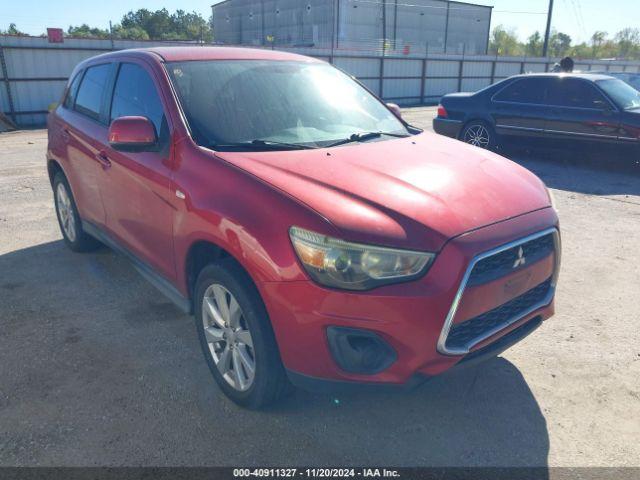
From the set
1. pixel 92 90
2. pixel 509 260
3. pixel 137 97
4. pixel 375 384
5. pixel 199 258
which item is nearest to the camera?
pixel 375 384

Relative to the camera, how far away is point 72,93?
479cm

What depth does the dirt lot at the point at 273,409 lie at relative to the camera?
2.47 meters

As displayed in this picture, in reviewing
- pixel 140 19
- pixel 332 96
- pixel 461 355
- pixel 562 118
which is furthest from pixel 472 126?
pixel 140 19

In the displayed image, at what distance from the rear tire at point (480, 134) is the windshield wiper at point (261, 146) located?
7157 millimetres

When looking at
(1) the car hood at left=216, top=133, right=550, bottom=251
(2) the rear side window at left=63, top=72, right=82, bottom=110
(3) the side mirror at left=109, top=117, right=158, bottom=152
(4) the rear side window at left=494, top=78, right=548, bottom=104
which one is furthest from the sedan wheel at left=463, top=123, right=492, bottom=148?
(3) the side mirror at left=109, top=117, right=158, bottom=152

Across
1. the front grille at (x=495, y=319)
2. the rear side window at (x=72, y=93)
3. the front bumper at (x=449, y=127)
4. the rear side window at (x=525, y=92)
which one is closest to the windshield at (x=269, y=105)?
the front grille at (x=495, y=319)

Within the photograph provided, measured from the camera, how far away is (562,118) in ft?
28.5

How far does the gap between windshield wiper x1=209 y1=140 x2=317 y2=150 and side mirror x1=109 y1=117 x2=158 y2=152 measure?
1.36 ft

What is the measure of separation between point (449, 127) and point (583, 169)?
2.47m

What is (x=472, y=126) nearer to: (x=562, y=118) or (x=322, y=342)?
(x=562, y=118)

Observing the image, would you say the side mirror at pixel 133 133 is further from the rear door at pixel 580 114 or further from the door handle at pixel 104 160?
the rear door at pixel 580 114

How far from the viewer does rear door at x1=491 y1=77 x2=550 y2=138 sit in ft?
29.4

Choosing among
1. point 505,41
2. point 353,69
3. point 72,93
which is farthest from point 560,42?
point 72,93

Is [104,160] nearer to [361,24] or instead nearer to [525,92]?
[525,92]
